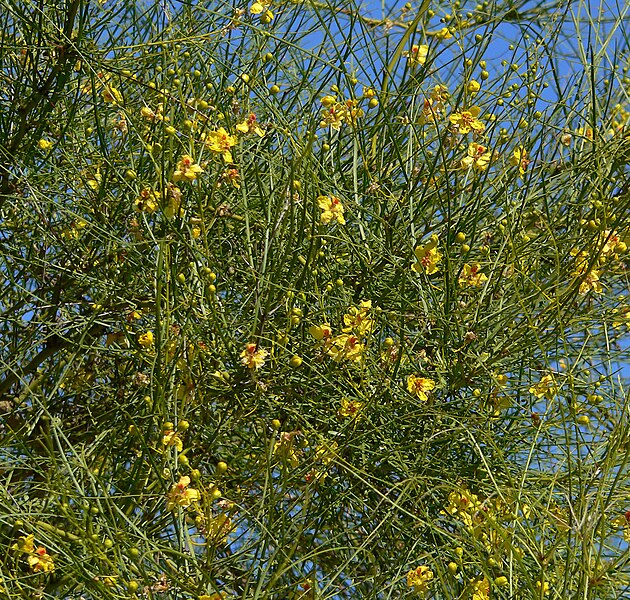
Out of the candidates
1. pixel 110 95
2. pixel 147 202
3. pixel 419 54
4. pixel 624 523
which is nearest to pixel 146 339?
pixel 147 202

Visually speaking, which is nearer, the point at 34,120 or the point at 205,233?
the point at 205,233

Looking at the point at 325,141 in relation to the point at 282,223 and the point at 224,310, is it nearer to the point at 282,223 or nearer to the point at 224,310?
the point at 282,223

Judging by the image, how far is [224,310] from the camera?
63.9 inches

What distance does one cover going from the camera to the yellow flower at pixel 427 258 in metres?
1.61

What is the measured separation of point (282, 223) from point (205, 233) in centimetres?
16

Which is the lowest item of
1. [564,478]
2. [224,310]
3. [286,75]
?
[224,310]

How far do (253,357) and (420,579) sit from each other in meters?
0.36

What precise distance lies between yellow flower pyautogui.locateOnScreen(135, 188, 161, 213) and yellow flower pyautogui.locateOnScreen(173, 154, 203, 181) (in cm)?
9

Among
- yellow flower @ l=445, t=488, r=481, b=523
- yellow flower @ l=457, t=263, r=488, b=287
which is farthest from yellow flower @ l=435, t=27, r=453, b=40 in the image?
yellow flower @ l=445, t=488, r=481, b=523

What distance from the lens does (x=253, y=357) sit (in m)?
1.51

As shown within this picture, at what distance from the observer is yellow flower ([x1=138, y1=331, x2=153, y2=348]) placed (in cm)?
166

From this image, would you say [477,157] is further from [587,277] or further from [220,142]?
[220,142]

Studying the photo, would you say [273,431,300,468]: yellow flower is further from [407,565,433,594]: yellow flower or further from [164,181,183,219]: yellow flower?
[164,181,183,219]: yellow flower

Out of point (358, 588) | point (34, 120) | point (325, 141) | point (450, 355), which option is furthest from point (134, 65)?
point (358, 588)
